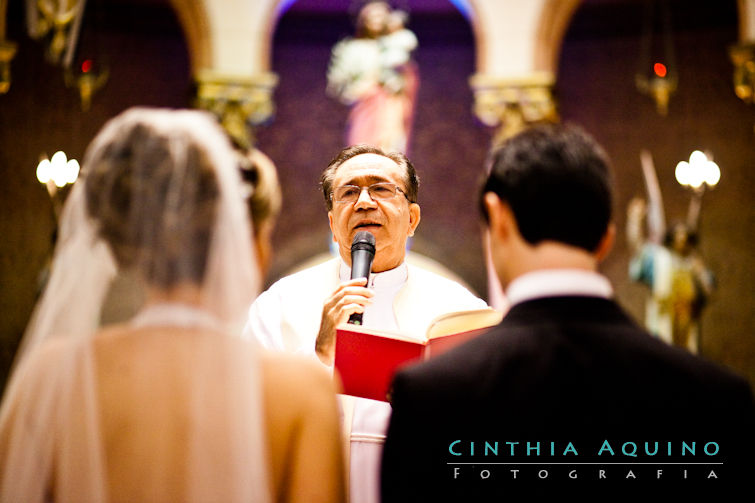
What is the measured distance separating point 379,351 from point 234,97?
622 centimetres

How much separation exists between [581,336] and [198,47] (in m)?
7.40

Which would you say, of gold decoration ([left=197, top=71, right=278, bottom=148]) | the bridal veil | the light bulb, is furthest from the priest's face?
gold decoration ([left=197, top=71, right=278, bottom=148])

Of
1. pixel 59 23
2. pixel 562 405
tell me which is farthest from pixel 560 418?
pixel 59 23

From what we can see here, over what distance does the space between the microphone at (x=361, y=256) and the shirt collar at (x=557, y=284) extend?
86cm

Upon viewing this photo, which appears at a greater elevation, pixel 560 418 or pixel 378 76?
pixel 378 76

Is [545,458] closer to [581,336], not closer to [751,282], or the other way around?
[581,336]

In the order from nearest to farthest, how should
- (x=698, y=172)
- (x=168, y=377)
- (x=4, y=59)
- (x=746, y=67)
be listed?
1. (x=168, y=377)
2. (x=4, y=59)
3. (x=746, y=67)
4. (x=698, y=172)

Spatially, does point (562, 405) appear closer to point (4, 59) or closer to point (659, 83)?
point (4, 59)

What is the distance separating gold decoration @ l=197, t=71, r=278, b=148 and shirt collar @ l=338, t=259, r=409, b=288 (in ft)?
16.9

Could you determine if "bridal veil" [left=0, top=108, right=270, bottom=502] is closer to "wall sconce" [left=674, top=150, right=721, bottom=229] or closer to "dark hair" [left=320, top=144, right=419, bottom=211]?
"dark hair" [left=320, top=144, right=419, bottom=211]

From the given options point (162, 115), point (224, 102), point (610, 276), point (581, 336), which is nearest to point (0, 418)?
point (162, 115)

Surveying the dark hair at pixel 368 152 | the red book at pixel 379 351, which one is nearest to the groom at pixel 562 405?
the red book at pixel 379 351

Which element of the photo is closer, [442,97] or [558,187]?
[558,187]

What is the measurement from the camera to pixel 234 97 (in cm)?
810
